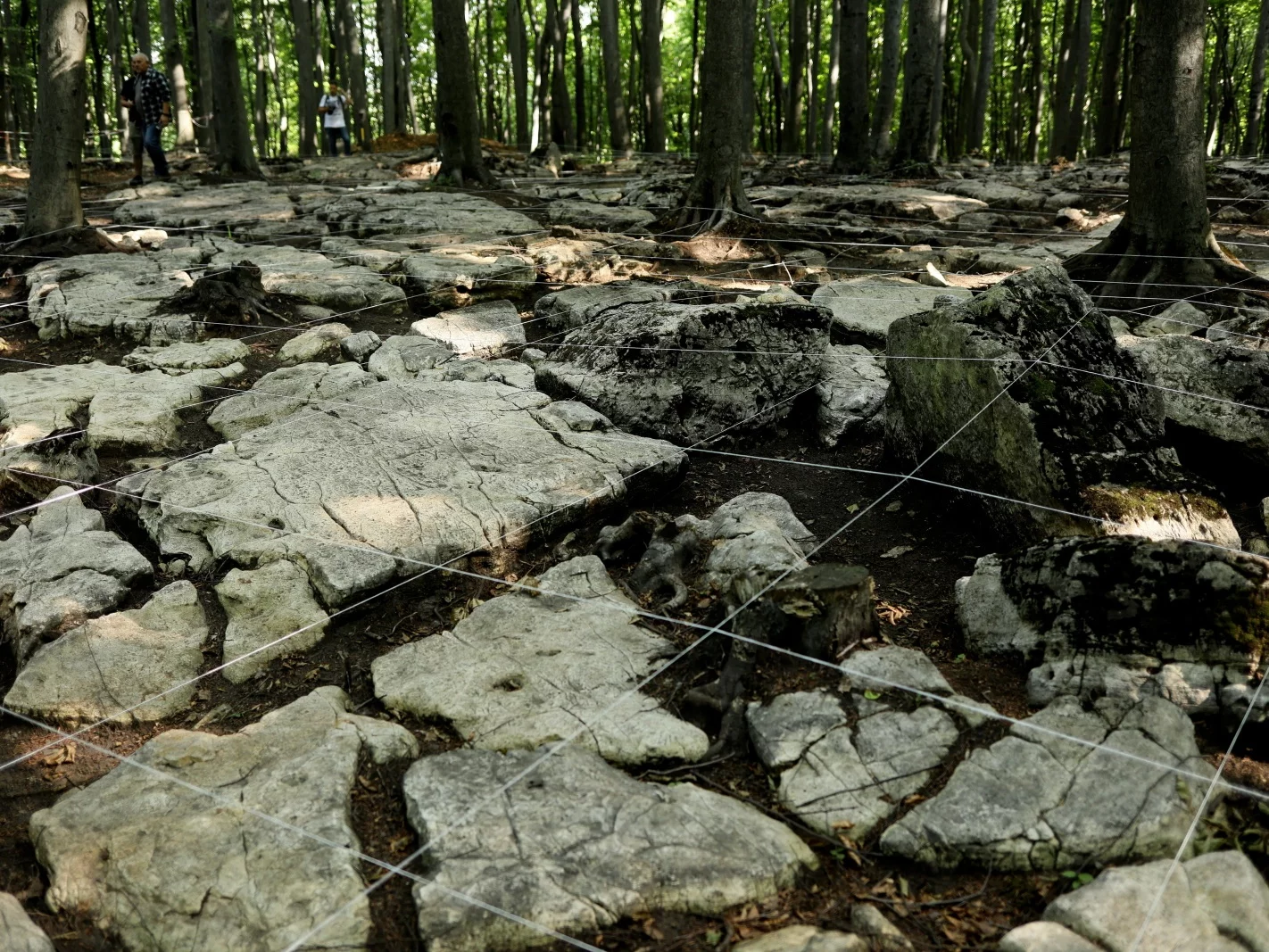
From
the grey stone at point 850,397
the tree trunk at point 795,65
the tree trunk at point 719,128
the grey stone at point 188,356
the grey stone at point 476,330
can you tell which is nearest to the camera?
the grey stone at point 850,397

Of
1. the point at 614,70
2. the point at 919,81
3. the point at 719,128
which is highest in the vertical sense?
the point at 614,70

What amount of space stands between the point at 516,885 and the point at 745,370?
3.50 meters

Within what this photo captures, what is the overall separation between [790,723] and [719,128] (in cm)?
680

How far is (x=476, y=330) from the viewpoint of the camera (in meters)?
6.53

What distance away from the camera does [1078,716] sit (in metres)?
2.69

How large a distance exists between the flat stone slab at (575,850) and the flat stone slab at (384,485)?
1.37 metres

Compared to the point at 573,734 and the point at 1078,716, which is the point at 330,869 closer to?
the point at 573,734

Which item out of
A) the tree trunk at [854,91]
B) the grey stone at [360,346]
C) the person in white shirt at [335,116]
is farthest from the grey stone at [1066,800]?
the person in white shirt at [335,116]

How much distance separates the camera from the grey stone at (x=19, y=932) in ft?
6.86

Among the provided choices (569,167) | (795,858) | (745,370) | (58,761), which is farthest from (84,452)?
(569,167)

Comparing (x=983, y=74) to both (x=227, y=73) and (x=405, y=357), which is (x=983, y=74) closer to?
(x=227, y=73)

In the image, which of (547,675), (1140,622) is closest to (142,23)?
(547,675)

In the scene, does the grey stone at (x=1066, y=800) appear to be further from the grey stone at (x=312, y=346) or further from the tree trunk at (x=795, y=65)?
the tree trunk at (x=795, y=65)

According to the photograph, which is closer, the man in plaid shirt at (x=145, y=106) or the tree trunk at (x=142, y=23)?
the man in plaid shirt at (x=145, y=106)
